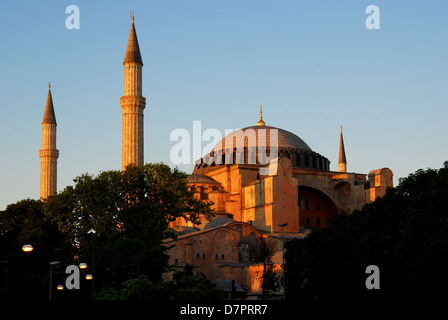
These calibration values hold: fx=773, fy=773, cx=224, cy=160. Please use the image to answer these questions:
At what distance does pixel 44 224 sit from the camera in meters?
54.7

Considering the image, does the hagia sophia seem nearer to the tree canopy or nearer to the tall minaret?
the tall minaret

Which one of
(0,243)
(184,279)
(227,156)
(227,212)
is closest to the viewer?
(184,279)

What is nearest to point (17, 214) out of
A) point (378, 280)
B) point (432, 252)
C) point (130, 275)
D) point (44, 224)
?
point (44, 224)

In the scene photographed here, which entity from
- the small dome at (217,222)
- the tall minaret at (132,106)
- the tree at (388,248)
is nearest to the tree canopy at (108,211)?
the tall minaret at (132,106)

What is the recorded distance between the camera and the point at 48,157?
2704 inches

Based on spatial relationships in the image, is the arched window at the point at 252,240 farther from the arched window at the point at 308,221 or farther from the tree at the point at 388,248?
the tree at the point at 388,248

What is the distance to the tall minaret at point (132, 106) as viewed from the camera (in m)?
57.5

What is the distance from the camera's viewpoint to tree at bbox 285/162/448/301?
86.4 feet

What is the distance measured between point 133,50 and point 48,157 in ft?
51.1

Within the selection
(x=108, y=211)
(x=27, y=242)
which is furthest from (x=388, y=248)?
(x=27, y=242)

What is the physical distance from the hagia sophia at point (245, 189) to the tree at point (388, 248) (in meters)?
13.2

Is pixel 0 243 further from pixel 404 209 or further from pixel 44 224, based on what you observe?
pixel 404 209

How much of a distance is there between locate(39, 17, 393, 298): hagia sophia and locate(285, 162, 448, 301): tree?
43.2 feet
